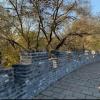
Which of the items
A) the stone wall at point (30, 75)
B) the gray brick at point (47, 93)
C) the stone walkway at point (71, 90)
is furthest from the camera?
the gray brick at point (47, 93)

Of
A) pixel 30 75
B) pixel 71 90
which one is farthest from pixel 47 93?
pixel 30 75

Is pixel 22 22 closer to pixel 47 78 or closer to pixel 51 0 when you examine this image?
pixel 51 0

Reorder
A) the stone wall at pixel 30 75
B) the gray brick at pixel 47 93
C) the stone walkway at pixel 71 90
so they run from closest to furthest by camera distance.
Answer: the stone wall at pixel 30 75
the stone walkway at pixel 71 90
the gray brick at pixel 47 93

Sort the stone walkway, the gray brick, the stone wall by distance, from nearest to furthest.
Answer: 1. the stone wall
2. the stone walkway
3. the gray brick

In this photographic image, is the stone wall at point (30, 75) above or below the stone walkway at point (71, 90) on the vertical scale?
above

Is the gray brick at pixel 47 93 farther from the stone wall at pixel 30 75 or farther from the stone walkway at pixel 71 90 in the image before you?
the stone wall at pixel 30 75

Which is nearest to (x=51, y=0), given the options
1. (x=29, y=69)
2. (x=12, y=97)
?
(x=29, y=69)

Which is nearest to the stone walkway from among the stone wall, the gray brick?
the gray brick

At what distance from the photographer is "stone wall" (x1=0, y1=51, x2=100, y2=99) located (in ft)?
16.6

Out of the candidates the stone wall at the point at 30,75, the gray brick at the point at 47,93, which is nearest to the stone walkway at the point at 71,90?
→ the gray brick at the point at 47,93

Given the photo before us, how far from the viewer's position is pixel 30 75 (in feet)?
19.8

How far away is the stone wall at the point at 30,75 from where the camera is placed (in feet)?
16.6

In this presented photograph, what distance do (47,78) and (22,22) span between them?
9.23 metres

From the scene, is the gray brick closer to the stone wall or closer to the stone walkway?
the stone walkway
